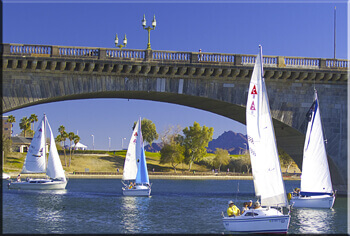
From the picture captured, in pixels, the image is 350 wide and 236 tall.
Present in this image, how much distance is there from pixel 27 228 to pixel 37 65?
14.8 m

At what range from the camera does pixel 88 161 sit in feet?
405

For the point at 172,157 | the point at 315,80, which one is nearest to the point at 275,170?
the point at 315,80

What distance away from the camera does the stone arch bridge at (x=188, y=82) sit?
146ft

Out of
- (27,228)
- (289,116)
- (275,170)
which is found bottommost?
(27,228)

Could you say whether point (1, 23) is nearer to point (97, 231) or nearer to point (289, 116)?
point (97, 231)

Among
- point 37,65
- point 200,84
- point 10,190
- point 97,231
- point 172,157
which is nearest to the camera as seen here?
point 97,231

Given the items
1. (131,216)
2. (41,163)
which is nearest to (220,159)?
(41,163)

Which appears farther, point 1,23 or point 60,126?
point 60,126

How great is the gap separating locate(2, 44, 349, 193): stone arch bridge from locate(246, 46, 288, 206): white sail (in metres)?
17.3

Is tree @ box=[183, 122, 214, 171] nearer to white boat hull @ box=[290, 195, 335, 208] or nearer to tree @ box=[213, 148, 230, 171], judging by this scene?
tree @ box=[213, 148, 230, 171]

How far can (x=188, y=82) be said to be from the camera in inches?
1885

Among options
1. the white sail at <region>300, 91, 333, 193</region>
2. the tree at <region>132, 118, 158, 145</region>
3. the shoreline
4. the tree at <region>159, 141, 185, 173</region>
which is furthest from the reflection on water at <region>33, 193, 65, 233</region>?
the tree at <region>132, 118, 158, 145</region>

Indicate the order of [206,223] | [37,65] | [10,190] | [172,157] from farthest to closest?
[172,157] → [10,190] → [37,65] → [206,223]

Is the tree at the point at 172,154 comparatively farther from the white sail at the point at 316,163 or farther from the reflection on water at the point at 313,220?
the white sail at the point at 316,163
